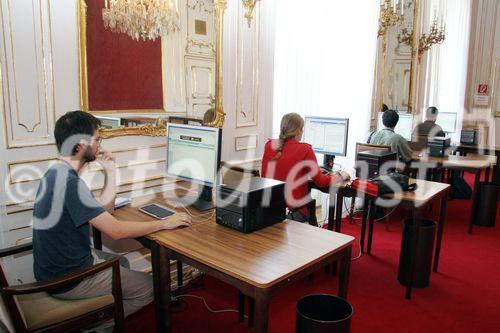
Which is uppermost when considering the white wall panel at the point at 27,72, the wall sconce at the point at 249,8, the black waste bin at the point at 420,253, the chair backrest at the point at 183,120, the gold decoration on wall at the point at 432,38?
the gold decoration on wall at the point at 432,38

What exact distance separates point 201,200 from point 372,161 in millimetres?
1499

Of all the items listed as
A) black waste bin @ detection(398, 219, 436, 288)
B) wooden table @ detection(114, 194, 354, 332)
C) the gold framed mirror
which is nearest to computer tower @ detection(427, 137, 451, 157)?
the gold framed mirror

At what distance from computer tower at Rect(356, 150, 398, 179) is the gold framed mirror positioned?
2760mm

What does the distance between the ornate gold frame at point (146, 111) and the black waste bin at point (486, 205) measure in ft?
10.5

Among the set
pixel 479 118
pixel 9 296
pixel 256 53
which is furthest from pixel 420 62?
pixel 9 296

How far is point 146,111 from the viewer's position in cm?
289

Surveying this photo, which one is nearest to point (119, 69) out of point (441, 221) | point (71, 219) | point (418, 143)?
point (71, 219)

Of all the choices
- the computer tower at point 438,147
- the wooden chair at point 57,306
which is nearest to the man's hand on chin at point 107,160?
the wooden chair at point 57,306

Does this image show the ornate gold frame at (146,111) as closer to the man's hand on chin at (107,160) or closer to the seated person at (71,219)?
the man's hand on chin at (107,160)

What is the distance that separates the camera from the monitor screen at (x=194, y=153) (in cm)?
242

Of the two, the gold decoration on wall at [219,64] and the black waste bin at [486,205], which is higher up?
the gold decoration on wall at [219,64]

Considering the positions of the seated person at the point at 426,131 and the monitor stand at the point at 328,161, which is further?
the seated person at the point at 426,131

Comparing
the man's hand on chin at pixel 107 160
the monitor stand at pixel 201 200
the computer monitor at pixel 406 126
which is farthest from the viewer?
the computer monitor at pixel 406 126

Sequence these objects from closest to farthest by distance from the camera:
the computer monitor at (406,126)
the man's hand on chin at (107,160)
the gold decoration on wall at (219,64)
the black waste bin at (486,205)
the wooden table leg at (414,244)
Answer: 1. the man's hand on chin at (107,160)
2. the wooden table leg at (414,244)
3. the gold decoration on wall at (219,64)
4. the black waste bin at (486,205)
5. the computer monitor at (406,126)
